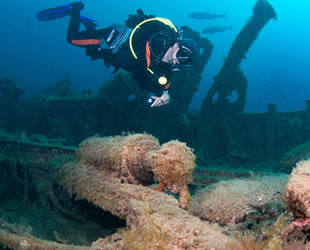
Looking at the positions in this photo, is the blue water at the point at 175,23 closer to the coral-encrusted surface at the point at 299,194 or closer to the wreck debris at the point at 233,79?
the wreck debris at the point at 233,79

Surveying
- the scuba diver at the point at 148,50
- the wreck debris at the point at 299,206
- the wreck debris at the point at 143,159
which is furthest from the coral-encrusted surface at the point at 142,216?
the scuba diver at the point at 148,50

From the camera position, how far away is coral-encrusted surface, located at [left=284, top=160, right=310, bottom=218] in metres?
1.75

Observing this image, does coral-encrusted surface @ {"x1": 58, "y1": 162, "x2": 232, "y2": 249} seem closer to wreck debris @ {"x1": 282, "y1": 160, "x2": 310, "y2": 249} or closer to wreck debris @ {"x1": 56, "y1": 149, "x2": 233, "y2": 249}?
wreck debris @ {"x1": 56, "y1": 149, "x2": 233, "y2": 249}

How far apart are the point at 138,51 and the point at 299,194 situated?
4.26 metres

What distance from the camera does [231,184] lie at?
393cm

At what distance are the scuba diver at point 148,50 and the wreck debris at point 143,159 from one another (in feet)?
4.92

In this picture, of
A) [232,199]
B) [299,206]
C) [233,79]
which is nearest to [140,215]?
[299,206]

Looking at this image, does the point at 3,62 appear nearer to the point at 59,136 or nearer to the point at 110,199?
the point at 59,136

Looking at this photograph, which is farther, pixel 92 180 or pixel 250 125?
pixel 250 125

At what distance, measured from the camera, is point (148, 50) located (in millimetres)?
4746

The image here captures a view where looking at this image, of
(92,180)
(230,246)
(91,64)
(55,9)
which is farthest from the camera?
(91,64)

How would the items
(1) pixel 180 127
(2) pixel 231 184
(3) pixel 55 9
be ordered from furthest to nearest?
(1) pixel 180 127 < (3) pixel 55 9 < (2) pixel 231 184

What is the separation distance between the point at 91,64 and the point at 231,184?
9549cm

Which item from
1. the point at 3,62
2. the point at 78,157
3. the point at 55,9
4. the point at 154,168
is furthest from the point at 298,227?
the point at 3,62
